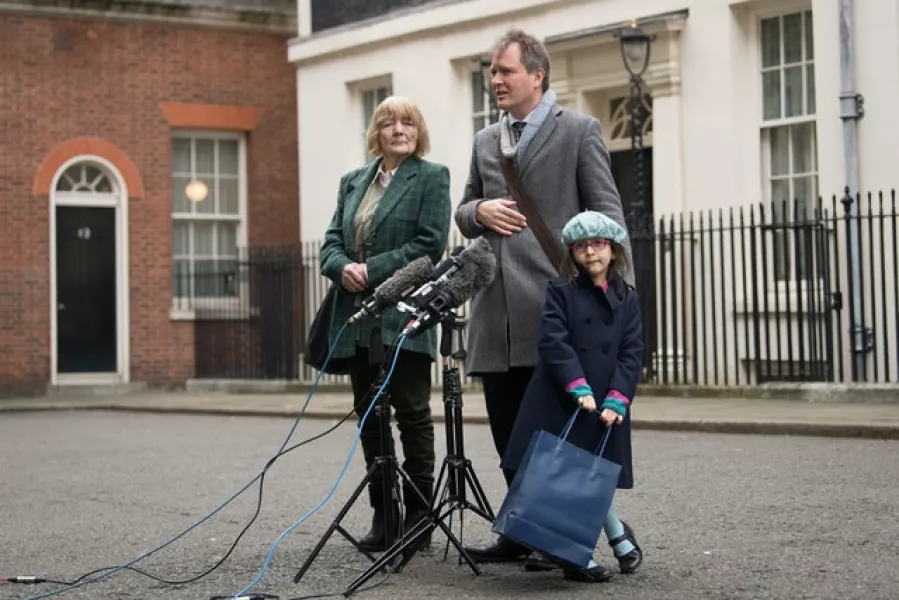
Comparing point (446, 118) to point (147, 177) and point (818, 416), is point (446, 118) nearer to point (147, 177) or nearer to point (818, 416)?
point (147, 177)

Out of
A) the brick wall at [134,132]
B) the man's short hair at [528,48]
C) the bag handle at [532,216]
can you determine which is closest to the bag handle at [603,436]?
the bag handle at [532,216]

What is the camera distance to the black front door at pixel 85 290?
21.6 m

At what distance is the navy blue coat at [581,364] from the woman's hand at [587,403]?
0.25 ft

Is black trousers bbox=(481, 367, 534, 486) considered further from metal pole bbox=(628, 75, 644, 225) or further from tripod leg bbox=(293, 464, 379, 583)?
metal pole bbox=(628, 75, 644, 225)

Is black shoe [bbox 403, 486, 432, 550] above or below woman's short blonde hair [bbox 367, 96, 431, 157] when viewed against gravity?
below

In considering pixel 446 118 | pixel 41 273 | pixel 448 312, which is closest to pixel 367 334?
pixel 448 312

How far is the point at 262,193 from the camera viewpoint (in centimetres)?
2314

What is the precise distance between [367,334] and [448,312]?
2.15 ft

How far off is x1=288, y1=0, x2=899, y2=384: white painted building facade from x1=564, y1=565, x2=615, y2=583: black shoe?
9674mm

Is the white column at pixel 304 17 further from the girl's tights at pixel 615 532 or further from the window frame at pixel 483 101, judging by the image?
the girl's tights at pixel 615 532

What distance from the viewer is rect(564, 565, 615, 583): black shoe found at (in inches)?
235

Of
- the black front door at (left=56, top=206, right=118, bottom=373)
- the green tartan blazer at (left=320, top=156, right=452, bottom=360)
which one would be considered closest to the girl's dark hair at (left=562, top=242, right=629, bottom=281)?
the green tartan blazer at (left=320, top=156, right=452, bottom=360)

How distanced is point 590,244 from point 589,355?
41 cm

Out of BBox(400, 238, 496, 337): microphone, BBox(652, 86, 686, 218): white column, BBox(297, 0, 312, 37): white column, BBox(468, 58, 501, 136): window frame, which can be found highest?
BBox(297, 0, 312, 37): white column
